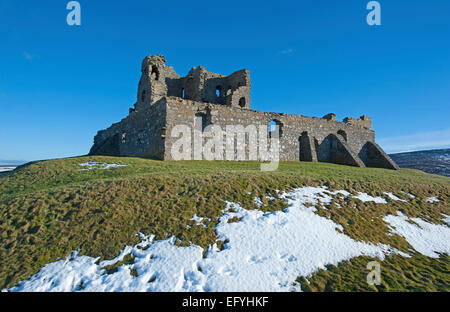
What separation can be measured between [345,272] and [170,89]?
27.1m

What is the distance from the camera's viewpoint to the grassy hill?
5.01 metres

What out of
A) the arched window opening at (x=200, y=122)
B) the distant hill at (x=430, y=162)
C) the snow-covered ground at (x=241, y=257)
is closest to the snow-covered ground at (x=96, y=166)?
the arched window opening at (x=200, y=122)

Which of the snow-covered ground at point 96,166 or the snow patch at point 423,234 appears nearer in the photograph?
the snow patch at point 423,234

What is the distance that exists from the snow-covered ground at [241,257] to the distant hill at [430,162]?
115 feet

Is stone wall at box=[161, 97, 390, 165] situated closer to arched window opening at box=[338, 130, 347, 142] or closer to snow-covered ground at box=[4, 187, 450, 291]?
arched window opening at box=[338, 130, 347, 142]

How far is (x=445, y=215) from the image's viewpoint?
8883 millimetres

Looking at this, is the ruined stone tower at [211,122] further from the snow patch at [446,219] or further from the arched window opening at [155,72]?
the snow patch at [446,219]

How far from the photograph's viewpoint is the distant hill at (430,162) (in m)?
33.1

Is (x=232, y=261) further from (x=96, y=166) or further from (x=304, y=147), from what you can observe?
(x=304, y=147)

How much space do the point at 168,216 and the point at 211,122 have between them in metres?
11.6

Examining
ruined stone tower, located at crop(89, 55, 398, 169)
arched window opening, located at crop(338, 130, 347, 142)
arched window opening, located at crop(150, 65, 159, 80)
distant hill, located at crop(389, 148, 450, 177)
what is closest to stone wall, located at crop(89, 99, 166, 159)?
ruined stone tower, located at crop(89, 55, 398, 169)
